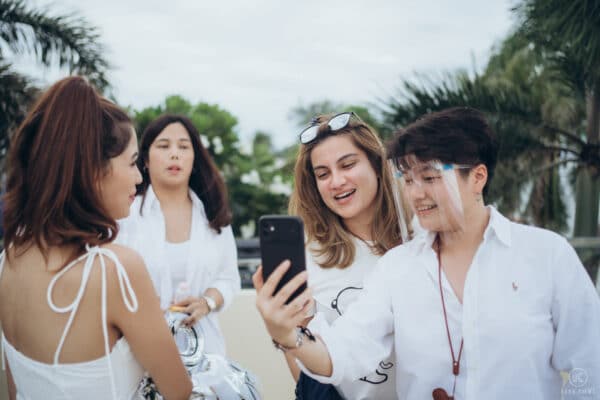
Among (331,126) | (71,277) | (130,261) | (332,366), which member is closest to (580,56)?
(331,126)

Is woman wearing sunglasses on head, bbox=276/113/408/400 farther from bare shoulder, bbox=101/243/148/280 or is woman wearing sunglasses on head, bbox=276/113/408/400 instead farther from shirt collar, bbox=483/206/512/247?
bare shoulder, bbox=101/243/148/280

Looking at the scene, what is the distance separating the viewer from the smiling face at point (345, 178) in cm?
219

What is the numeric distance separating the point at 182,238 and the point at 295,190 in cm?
99

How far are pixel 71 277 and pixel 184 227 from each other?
1.76 meters

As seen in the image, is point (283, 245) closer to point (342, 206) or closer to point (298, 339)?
point (298, 339)

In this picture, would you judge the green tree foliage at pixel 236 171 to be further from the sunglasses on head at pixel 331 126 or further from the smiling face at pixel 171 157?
the sunglasses on head at pixel 331 126

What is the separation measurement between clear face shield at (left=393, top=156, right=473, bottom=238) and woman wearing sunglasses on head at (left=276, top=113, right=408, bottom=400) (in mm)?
393

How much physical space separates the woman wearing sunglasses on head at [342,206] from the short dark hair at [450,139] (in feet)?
1.21

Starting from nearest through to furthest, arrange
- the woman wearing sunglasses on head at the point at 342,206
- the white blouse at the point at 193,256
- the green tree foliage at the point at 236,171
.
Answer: the woman wearing sunglasses on head at the point at 342,206
the white blouse at the point at 193,256
the green tree foliage at the point at 236,171

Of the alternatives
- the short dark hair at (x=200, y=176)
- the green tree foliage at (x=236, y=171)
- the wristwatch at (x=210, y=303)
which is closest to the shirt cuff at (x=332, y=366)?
the wristwatch at (x=210, y=303)

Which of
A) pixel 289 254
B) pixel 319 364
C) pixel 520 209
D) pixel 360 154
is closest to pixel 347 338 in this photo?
pixel 319 364

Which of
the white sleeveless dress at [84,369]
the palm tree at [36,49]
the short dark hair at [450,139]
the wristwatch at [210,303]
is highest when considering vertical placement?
the palm tree at [36,49]

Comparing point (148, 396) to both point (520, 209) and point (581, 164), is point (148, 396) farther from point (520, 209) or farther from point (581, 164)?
point (520, 209)

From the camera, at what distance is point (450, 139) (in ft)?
5.87
